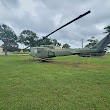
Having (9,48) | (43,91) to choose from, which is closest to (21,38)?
(9,48)

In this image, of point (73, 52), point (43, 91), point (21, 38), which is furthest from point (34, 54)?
point (21, 38)

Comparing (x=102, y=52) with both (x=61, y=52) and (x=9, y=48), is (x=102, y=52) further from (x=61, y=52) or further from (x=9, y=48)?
(x=9, y=48)

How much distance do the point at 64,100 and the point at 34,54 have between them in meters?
16.7

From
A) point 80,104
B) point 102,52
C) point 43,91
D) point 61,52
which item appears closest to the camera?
point 80,104

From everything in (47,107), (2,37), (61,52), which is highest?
(2,37)

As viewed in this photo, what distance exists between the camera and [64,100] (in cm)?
514

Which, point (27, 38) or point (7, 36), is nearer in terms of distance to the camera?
point (7, 36)

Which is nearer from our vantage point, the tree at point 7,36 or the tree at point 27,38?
the tree at point 7,36

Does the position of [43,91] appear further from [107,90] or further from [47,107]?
[107,90]

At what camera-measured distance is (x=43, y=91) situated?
613cm

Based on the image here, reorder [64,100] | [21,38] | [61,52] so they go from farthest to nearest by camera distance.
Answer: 1. [21,38]
2. [61,52]
3. [64,100]

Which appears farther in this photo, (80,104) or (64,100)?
(64,100)

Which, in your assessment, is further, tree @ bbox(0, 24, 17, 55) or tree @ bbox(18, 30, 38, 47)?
tree @ bbox(18, 30, 38, 47)

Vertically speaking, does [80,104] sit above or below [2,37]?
below
